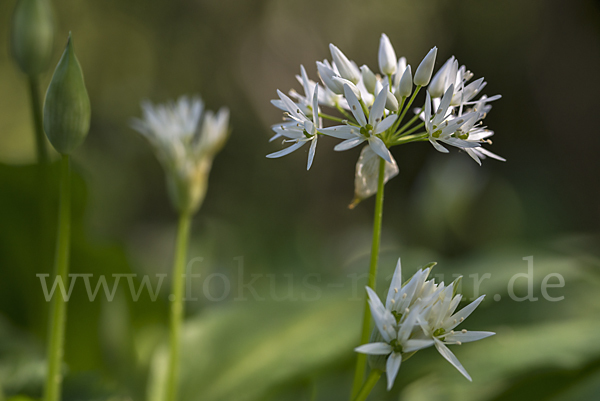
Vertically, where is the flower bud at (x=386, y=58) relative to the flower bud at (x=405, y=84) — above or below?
above

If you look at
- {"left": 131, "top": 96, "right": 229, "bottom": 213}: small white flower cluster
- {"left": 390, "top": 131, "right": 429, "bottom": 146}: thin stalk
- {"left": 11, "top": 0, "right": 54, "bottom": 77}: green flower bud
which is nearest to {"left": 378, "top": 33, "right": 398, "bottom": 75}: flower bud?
{"left": 390, "top": 131, "right": 429, "bottom": 146}: thin stalk

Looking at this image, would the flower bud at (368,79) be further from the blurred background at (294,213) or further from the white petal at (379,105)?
the blurred background at (294,213)

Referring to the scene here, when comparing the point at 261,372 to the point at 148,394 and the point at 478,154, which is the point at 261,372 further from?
the point at 478,154

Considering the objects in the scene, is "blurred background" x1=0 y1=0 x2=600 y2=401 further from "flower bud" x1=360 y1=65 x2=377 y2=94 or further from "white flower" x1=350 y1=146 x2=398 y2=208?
"flower bud" x1=360 y1=65 x2=377 y2=94

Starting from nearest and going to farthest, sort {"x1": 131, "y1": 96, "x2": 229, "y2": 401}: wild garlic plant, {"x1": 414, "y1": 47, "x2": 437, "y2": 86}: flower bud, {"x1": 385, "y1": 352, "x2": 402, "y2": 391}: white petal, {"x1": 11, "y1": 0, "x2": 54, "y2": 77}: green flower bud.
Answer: {"x1": 385, "y1": 352, "x2": 402, "y2": 391}: white petal, {"x1": 414, "y1": 47, "x2": 437, "y2": 86}: flower bud, {"x1": 11, "y1": 0, "x2": 54, "y2": 77}: green flower bud, {"x1": 131, "y1": 96, "x2": 229, "y2": 401}: wild garlic plant

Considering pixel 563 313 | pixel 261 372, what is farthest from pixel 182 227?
pixel 563 313

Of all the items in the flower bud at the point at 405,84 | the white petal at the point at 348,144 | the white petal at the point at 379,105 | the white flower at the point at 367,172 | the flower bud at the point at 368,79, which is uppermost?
the flower bud at the point at 368,79

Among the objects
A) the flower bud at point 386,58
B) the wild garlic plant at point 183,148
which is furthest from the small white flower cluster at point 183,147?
the flower bud at point 386,58
